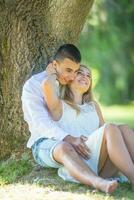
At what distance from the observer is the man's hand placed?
668 centimetres

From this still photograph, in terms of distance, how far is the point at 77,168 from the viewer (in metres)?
6.43

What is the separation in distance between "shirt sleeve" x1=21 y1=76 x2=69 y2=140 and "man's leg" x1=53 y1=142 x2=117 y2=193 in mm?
206

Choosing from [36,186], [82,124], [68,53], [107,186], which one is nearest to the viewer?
[107,186]

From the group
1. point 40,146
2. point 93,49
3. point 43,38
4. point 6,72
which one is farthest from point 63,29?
point 93,49

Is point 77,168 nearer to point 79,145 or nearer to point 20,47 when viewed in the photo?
point 79,145

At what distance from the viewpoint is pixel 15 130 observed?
24.9 feet

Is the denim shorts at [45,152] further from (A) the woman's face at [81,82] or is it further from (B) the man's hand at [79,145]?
(A) the woman's face at [81,82]

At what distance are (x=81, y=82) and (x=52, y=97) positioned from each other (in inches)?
15.7

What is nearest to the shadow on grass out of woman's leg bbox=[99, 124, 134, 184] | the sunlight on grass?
woman's leg bbox=[99, 124, 134, 184]

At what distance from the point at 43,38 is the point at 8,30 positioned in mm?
373

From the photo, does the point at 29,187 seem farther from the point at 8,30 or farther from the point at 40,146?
the point at 8,30

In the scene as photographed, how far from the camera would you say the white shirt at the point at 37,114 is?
680 centimetres

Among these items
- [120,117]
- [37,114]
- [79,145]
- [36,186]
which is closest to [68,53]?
[37,114]

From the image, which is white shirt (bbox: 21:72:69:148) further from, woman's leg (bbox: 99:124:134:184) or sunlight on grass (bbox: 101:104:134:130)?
sunlight on grass (bbox: 101:104:134:130)
